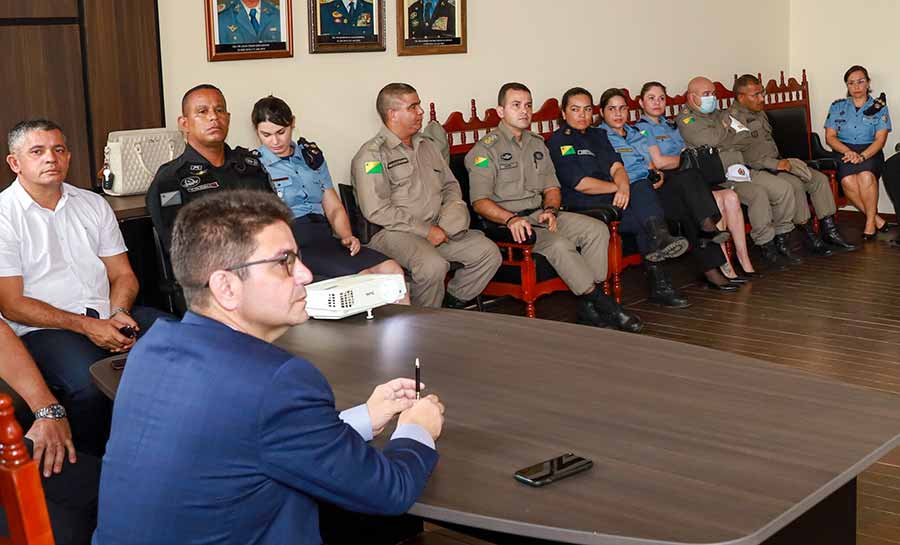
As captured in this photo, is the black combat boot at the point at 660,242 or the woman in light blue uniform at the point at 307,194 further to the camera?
the black combat boot at the point at 660,242

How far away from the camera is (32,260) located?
4211 mm

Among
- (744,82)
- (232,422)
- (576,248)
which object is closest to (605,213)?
(576,248)

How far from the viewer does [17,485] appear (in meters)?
1.73

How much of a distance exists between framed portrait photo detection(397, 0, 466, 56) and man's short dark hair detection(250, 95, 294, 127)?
1.27 m

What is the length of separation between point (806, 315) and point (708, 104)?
2153 mm

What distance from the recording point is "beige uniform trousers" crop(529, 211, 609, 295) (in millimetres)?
6273

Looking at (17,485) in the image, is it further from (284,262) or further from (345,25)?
(345,25)

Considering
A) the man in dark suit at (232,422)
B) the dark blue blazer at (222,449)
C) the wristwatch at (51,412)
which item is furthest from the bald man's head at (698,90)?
the dark blue blazer at (222,449)

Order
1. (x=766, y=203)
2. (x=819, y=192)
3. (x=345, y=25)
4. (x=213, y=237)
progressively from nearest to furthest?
(x=213, y=237)
(x=345, y=25)
(x=766, y=203)
(x=819, y=192)

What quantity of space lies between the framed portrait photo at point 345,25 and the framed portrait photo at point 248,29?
0.58 feet

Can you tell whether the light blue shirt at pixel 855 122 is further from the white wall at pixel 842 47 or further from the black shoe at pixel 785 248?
the black shoe at pixel 785 248

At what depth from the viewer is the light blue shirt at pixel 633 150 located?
288 inches

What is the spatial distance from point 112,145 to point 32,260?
101 cm

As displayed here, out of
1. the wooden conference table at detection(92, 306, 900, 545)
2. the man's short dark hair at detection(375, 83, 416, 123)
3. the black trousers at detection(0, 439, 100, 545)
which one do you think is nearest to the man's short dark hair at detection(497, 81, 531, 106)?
Result: the man's short dark hair at detection(375, 83, 416, 123)
